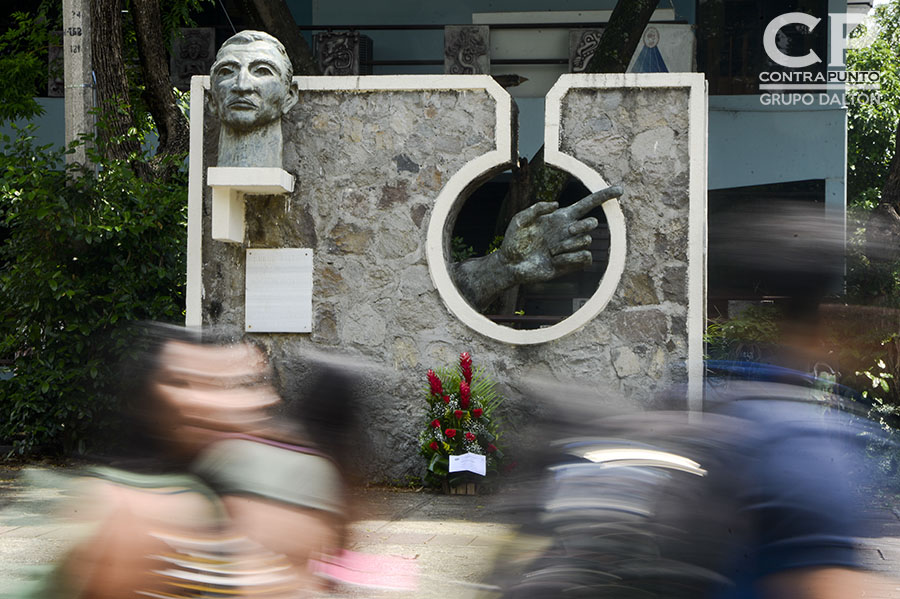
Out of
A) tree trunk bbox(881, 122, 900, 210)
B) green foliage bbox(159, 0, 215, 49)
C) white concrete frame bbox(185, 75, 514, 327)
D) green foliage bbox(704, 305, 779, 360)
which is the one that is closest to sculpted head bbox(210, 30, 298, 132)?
white concrete frame bbox(185, 75, 514, 327)

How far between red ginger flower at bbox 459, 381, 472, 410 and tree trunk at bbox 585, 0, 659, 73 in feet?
14.7

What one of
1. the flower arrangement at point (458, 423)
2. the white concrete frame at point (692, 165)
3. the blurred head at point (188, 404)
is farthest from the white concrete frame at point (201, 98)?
the blurred head at point (188, 404)

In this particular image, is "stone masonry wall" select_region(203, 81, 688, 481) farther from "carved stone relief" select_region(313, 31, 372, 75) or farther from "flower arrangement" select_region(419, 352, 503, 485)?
"carved stone relief" select_region(313, 31, 372, 75)

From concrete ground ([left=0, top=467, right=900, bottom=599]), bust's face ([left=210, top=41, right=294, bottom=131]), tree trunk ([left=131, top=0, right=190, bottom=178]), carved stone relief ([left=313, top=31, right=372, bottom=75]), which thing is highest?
carved stone relief ([left=313, top=31, right=372, bottom=75])

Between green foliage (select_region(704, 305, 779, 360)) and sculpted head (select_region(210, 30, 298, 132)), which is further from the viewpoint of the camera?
sculpted head (select_region(210, 30, 298, 132))

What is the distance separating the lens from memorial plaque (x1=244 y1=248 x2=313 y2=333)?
7.82 metres

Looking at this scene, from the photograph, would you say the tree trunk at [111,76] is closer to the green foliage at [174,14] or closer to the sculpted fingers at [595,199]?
Answer: the green foliage at [174,14]

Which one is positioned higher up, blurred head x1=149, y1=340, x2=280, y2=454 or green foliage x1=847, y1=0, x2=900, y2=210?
green foliage x1=847, y1=0, x2=900, y2=210

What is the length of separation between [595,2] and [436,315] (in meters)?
8.36

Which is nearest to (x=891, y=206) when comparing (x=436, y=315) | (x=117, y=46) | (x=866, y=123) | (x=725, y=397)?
(x=436, y=315)

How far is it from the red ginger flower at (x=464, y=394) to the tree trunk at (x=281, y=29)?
472cm

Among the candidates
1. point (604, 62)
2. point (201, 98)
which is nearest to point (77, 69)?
point (201, 98)

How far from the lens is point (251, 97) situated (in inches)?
293

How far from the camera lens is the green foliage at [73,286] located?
27.7 ft
